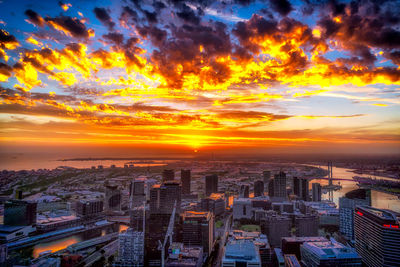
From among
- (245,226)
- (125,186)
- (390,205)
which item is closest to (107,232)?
(245,226)

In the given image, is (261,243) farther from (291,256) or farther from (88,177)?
(88,177)

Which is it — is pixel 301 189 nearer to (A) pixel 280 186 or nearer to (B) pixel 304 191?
(B) pixel 304 191

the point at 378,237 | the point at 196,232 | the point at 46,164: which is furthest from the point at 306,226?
the point at 46,164

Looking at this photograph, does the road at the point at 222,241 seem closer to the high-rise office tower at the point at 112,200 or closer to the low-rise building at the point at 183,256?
the low-rise building at the point at 183,256

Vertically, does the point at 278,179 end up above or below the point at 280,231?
above

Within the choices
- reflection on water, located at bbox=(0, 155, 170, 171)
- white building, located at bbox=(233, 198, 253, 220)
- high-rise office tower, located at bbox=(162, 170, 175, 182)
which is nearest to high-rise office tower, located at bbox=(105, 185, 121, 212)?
high-rise office tower, located at bbox=(162, 170, 175, 182)

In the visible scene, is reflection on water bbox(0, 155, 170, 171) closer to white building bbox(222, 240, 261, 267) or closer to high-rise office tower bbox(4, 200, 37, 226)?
high-rise office tower bbox(4, 200, 37, 226)
